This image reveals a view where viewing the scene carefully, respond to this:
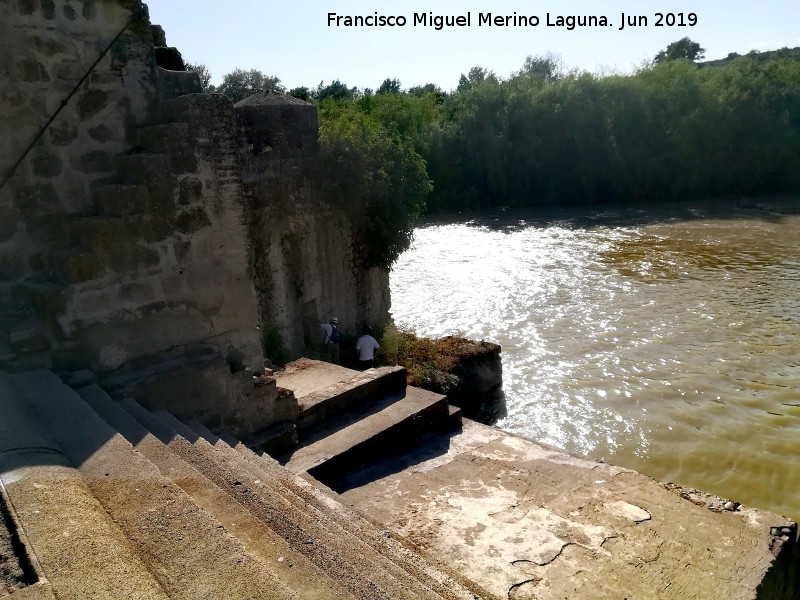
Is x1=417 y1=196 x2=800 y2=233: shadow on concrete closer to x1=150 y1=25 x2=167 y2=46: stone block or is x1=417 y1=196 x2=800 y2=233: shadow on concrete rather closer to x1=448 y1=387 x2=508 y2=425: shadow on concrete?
x1=448 y1=387 x2=508 y2=425: shadow on concrete

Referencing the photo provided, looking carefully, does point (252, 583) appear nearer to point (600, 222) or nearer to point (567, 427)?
point (567, 427)

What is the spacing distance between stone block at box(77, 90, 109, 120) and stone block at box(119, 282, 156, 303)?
1180 mm

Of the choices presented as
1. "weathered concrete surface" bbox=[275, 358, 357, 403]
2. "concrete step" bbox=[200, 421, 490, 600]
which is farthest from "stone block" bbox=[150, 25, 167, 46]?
"weathered concrete surface" bbox=[275, 358, 357, 403]

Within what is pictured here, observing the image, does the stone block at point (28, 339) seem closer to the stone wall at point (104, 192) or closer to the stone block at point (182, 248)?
the stone wall at point (104, 192)

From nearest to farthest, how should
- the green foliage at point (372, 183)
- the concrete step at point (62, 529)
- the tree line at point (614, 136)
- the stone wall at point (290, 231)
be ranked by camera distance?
1. the concrete step at point (62, 529)
2. the stone wall at point (290, 231)
3. the green foliage at point (372, 183)
4. the tree line at point (614, 136)

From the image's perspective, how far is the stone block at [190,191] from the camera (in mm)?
4805

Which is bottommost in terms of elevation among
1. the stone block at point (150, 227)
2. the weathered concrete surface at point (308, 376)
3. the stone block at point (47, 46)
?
the weathered concrete surface at point (308, 376)

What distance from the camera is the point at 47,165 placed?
4422 millimetres

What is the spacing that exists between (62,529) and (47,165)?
2.87 m

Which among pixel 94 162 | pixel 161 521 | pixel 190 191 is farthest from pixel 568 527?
pixel 94 162

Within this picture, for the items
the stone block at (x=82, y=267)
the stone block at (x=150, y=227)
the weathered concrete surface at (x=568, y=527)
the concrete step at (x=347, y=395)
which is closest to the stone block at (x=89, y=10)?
the stone block at (x=150, y=227)

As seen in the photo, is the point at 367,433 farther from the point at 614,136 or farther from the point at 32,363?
the point at 614,136

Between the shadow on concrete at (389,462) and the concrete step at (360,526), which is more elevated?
the concrete step at (360,526)

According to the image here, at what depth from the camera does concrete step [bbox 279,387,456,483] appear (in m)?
5.53
